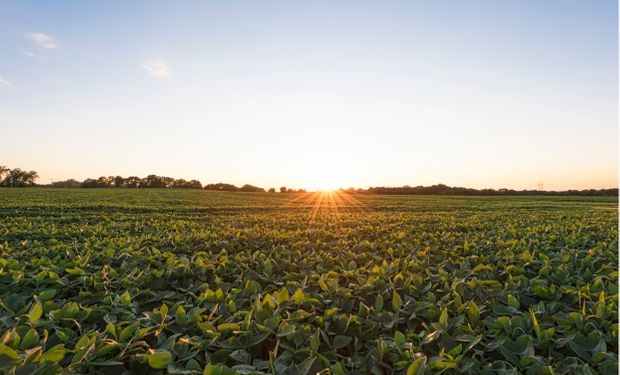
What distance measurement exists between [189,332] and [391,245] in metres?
4.34

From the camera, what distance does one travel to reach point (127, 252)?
199 inches

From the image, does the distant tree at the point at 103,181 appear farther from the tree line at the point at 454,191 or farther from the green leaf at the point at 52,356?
the green leaf at the point at 52,356

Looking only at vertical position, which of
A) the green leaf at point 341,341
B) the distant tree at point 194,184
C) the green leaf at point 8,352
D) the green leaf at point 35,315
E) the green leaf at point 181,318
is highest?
the distant tree at point 194,184

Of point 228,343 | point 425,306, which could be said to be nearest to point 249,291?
point 228,343

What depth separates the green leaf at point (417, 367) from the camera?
184 centimetres

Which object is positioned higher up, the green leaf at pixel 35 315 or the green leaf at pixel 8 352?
the green leaf at pixel 8 352

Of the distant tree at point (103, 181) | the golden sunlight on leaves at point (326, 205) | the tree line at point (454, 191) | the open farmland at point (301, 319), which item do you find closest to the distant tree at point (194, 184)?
the distant tree at point (103, 181)

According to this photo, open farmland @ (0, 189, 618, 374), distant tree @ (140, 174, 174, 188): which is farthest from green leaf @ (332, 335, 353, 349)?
distant tree @ (140, 174, 174, 188)

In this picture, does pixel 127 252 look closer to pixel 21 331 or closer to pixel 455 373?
pixel 21 331

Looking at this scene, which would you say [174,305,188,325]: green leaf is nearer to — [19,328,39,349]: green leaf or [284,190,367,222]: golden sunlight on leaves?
[19,328,39,349]: green leaf

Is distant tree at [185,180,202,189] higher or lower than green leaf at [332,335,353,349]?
higher

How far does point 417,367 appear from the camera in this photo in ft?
6.17

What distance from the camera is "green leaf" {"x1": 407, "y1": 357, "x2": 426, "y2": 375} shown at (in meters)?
1.84

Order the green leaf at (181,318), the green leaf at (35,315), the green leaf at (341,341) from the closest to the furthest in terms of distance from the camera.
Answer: the green leaf at (35,315)
the green leaf at (341,341)
the green leaf at (181,318)
